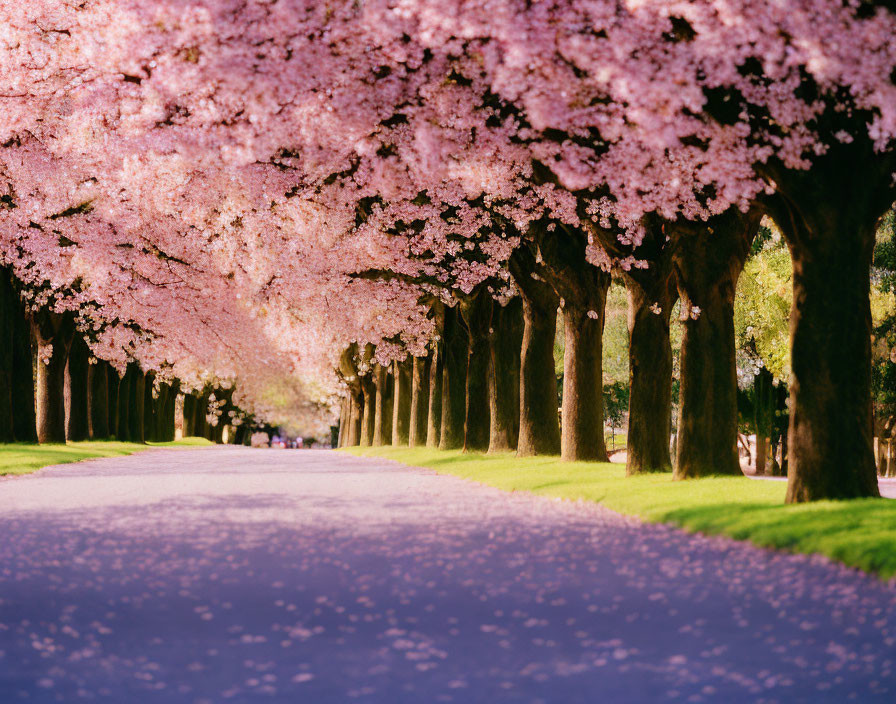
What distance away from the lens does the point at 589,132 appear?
18.0 meters

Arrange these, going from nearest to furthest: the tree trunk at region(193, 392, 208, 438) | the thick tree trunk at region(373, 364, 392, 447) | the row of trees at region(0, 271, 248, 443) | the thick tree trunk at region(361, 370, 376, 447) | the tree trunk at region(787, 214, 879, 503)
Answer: the tree trunk at region(787, 214, 879, 503)
the row of trees at region(0, 271, 248, 443)
the thick tree trunk at region(373, 364, 392, 447)
the thick tree trunk at region(361, 370, 376, 447)
the tree trunk at region(193, 392, 208, 438)

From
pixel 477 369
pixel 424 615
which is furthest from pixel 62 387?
pixel 424 615

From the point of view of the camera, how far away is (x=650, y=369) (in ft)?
76.5

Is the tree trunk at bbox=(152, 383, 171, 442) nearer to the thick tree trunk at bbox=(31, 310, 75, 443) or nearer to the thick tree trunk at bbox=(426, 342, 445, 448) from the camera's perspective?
the thick tree trunk at bbox=(31, 310, 75, 443)

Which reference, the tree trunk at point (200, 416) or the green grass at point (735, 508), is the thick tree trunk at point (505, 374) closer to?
the green grass at point (735, 508)

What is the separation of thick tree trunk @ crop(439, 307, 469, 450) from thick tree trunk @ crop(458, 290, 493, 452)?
91.0 inches

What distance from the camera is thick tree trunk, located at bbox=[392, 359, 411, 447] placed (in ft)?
168

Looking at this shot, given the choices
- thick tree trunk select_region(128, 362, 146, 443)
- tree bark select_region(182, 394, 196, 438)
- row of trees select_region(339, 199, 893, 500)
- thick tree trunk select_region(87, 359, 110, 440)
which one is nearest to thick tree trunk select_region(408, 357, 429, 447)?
row of trees select_region(339, 199, 893, 500)

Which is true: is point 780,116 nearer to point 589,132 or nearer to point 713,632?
point 589,132

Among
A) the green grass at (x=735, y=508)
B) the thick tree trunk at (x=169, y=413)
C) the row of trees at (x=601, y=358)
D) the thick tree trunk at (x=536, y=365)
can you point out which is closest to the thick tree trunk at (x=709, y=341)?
the row of trees at (x=601, y=358)

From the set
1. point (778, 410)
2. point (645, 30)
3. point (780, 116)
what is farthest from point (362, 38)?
point (778, 410)

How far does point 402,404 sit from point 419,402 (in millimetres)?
4008

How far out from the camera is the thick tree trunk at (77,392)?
50.7 metres

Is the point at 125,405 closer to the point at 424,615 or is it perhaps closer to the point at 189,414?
the point at 189,414
